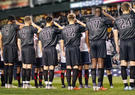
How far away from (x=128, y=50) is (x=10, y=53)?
481cm

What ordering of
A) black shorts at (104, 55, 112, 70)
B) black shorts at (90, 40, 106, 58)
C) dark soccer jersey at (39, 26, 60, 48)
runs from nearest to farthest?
black shorts at (90, 40, 106, 58) < dark soccer jersey at (39, 26, 60, 48) < black shorts at (104, 55, 112, 70)

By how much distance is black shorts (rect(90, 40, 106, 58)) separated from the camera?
43.8 feet

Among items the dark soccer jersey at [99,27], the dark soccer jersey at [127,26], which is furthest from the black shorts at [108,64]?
the dark soccer jersey at [127,26]

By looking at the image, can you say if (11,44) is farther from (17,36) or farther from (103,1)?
(103,1)

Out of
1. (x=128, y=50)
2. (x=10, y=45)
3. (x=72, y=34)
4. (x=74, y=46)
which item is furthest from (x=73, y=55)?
(x=10, y=45)

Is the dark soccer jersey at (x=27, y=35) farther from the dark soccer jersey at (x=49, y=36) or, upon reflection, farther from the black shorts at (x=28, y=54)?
the dark soccer jersey at (x=49, y=36)

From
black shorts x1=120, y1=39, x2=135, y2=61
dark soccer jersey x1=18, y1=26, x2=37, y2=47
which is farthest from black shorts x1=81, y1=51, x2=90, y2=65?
black shorts x1=120, y1=39, x2=135, y2=61

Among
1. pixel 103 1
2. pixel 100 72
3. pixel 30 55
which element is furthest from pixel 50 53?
pixel 103 1

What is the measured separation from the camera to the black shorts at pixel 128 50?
12922 mm

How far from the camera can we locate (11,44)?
15.9 meters

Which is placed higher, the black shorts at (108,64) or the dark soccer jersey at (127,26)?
the dark soccer jersey at (127,26)

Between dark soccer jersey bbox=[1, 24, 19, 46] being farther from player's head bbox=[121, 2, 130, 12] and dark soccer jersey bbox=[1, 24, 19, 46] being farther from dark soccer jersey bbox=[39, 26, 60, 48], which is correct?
player's head bbox=[121, 2, 130, 12]

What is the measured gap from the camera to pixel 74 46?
14195mm

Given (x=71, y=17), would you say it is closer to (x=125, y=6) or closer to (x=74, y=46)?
(x=74, y=46)
